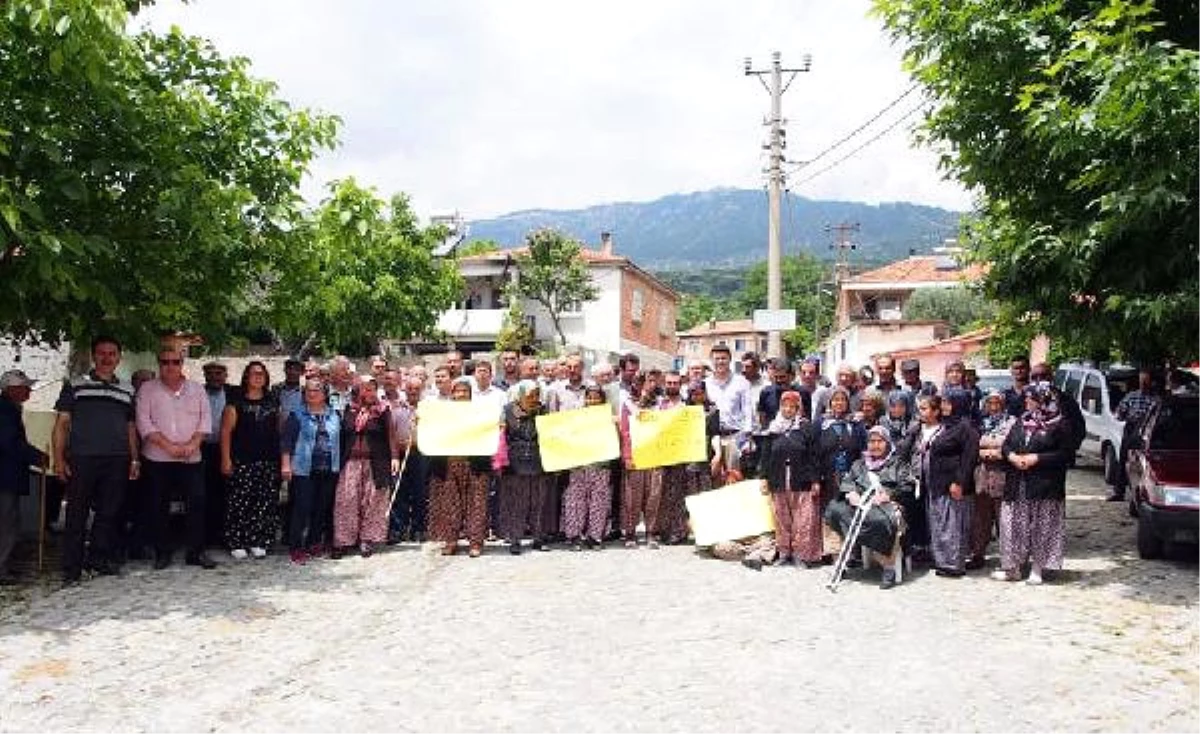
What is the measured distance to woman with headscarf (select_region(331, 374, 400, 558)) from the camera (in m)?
10.2

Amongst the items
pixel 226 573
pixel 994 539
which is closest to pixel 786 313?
pixel 994 539

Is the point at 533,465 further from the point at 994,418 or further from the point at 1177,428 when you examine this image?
the point at 1177,428

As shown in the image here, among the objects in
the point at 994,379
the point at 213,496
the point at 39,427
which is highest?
the point at 994,379

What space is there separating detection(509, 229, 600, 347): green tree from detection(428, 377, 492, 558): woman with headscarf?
3675 cm

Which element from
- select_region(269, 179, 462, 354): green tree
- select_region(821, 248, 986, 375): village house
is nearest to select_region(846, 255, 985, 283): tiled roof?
select_region(821, 248, 986, 375): village house

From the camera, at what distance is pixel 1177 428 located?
10.5 m

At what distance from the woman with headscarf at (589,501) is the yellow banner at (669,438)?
0.40 metres

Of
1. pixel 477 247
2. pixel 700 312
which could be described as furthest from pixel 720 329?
pixel 477 247

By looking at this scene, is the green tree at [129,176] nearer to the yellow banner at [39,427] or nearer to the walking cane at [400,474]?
the yellow banner at [39,427]

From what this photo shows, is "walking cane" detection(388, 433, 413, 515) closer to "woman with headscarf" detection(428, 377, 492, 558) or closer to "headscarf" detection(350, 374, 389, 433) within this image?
"woman with headscarf" detection(428, 377, 492, 558)

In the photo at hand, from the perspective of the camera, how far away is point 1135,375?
55.2ft

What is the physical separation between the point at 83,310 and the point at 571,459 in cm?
478

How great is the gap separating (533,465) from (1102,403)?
1147 cm

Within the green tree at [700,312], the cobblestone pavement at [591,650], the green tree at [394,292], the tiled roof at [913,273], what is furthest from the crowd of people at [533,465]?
the green tree at [700,312]
